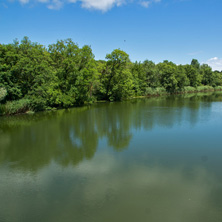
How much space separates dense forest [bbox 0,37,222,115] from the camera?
72.8 ft

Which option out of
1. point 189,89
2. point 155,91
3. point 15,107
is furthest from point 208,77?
point 15,107

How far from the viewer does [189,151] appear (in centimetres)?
1020

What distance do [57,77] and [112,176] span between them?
73.4ft

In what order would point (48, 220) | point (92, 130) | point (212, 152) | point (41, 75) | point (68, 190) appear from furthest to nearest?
point (41, 75), point (92, 130), point (212, 152), point (68, 190), point (48, 220)

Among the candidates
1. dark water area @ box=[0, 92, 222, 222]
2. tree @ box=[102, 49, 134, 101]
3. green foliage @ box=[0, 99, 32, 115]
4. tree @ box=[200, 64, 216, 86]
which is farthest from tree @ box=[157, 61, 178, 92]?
dark water area @ box=[0, 92, 222, 222]

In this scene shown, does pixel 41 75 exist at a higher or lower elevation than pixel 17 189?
higher

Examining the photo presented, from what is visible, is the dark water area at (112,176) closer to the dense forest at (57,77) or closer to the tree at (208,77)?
the dense forest at (57,77)

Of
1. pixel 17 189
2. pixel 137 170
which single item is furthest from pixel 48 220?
pixel 137 170

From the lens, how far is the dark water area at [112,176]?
18.5ft

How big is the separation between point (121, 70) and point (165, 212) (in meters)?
33.2

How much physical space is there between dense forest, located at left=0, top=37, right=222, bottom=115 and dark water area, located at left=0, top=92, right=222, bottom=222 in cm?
970

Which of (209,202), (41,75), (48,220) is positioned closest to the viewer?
(48,220)

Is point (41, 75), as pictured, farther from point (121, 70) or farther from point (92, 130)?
point (121, 70)

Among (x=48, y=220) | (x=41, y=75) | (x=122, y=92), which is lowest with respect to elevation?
(x=48, y=220)
